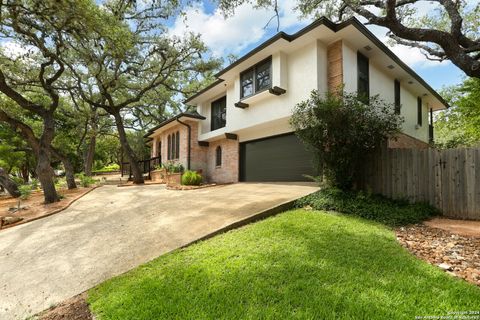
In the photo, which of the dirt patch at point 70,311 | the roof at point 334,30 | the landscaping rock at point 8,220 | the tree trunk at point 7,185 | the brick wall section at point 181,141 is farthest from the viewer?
the brick wall section at point 181,141

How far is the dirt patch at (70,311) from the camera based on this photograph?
9.02 feet

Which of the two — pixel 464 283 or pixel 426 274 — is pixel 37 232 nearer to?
pixel 426 274

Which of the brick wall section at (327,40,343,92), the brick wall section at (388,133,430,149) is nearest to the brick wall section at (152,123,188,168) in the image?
the brick wall section at (327,40,343,92)

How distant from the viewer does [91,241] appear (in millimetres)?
4871

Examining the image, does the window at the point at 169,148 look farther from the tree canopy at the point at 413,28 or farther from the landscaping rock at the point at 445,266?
the landscaping rock at the point at 445,266

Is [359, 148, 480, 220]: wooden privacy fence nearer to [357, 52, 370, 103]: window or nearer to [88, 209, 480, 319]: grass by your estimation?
[357, 52, 370, 103]: window

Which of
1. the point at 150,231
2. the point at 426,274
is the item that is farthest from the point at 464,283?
the point at 150,231

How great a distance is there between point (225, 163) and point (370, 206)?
9.25 metres

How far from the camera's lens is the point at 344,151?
6711 millimetres

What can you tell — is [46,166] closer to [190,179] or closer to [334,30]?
[190,179]

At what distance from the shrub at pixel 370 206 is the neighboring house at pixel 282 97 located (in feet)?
10.8

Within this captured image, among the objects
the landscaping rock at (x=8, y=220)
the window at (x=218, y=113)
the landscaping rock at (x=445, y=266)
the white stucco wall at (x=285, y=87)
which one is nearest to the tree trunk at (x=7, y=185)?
the landscaping rock at (x=8, y=220)

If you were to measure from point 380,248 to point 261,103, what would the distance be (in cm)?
801

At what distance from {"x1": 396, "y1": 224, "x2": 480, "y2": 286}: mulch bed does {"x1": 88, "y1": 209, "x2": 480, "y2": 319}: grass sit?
10.8 inches
